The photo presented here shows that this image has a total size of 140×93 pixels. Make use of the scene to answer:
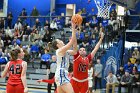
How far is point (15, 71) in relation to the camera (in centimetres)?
748

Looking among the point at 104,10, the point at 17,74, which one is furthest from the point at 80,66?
the point at 104,10

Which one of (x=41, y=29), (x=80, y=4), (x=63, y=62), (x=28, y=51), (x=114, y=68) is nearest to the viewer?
(x=63, y=62)

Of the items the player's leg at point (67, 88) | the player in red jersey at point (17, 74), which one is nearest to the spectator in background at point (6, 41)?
the player in red jersey at point (17, 74)

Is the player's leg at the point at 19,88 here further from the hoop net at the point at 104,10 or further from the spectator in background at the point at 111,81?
the hoop net at the point at 104,10

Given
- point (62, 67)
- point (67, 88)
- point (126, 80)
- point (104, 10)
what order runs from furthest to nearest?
1. point (104, 10)
2. point (126, 80)
3. point (62, 67)
4. point (67, 88)

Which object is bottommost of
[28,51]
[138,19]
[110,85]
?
[110,85]

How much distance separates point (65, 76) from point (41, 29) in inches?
660

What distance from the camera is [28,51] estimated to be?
2162cm

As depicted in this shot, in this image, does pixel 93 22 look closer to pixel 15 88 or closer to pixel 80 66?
pixel 80 66

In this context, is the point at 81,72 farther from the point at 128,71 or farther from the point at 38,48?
the point at 38,48

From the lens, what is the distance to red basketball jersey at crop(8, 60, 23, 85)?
293 inches

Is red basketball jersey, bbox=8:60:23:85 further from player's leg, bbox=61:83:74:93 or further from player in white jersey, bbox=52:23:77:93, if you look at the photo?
player's leg, bbox=61:83:74:93

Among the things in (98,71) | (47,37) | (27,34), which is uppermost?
(27,34)

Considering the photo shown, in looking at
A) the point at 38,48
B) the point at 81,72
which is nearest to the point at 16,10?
the point at 38,48
